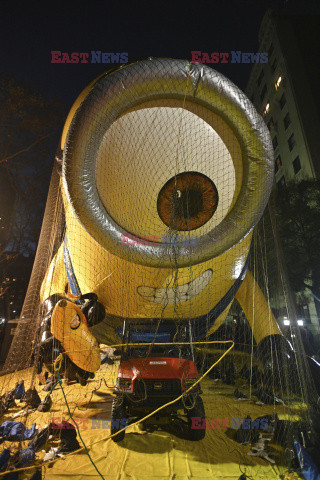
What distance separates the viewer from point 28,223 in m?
12.1

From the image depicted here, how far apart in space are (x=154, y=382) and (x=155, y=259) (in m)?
1.91

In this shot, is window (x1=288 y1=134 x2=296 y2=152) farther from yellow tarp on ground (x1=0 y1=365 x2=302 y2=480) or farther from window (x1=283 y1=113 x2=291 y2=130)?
yellow tarp on ground (x1=0 y1=365 x2=302 y2=480)

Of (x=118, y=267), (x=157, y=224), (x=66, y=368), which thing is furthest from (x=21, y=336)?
(x=157, y=224)

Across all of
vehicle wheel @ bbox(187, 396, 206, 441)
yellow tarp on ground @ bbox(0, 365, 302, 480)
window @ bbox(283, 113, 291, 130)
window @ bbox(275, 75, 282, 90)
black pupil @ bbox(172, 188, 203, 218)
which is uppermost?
window @ bbox(275, 75, 282, 90)

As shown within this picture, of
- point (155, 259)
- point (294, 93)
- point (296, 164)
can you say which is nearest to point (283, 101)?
point (294, 93)

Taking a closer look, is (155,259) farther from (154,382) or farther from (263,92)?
(263,92)

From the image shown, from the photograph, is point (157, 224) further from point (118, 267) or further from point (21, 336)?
point (21, 336)

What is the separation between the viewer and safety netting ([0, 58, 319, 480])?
2562mm

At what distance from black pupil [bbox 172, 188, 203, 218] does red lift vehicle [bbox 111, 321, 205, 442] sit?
1.47 meters

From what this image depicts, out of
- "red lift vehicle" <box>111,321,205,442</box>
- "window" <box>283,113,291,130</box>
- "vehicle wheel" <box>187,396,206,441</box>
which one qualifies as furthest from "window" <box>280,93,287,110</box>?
"vehicle wheel" <box>187,396,206,441</box>

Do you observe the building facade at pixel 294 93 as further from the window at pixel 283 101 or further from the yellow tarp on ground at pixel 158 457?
the yellow tarp on ground at pixel 158 457

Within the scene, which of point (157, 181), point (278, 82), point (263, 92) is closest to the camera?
point (157, 181)

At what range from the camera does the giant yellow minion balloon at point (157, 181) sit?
8.19 feet

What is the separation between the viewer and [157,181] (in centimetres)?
290
